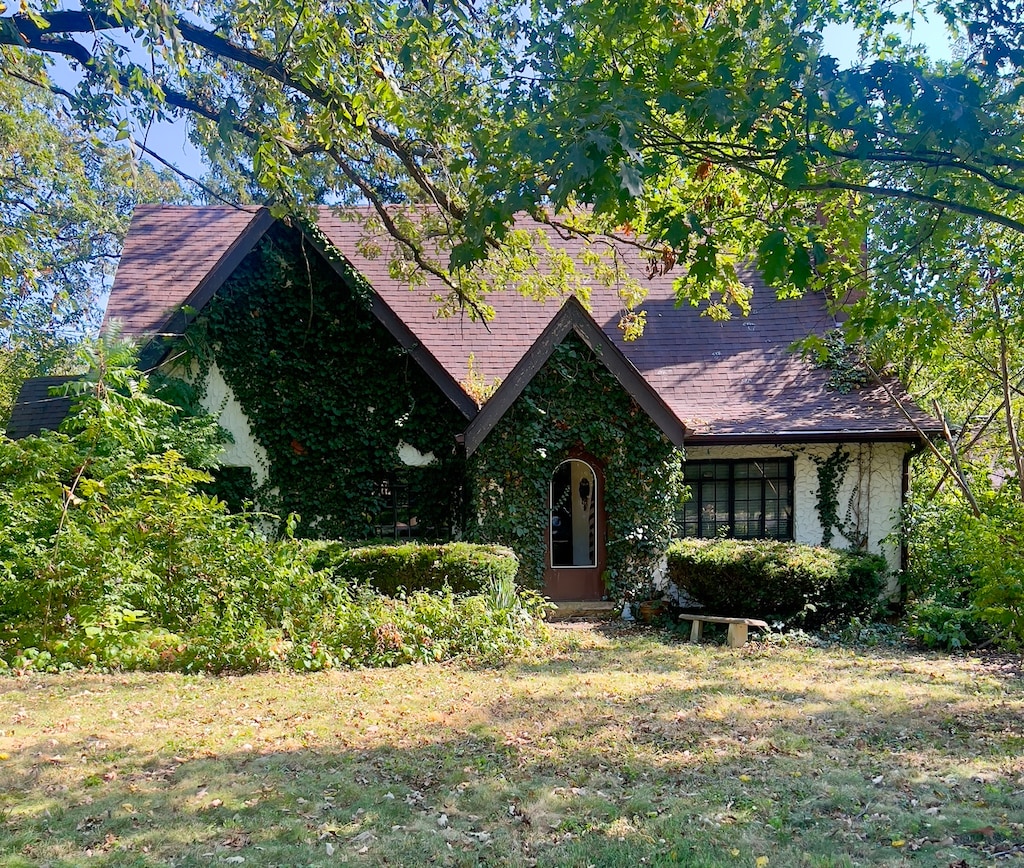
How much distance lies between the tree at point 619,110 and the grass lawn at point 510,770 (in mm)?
3264

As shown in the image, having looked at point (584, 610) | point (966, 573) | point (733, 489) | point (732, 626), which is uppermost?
point (733, 489)

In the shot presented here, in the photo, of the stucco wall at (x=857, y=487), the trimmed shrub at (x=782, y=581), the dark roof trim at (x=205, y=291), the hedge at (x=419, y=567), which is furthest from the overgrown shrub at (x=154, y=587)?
the stucco wall at (x=857, y=487)

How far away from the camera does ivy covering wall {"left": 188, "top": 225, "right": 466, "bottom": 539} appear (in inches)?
532

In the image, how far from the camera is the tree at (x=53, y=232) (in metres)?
14.5

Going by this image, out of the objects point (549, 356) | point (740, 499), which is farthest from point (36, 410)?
point (740, 499)

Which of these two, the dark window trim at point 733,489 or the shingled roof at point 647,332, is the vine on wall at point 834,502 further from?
the shingled roof at point 647,332

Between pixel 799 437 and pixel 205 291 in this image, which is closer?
pixel 205 291

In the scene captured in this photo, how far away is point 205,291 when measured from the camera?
1305cm

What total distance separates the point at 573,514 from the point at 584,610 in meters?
1.72

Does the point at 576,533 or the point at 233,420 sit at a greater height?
the point at 233,420

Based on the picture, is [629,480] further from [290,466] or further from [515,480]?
[290,466]

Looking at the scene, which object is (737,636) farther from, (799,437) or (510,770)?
(510,770)

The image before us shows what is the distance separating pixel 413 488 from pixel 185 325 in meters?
4.55

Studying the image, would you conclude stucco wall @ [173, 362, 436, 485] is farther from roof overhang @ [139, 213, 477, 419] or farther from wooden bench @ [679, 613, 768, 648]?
wooden bench @ [679, 613, 768, 648]
